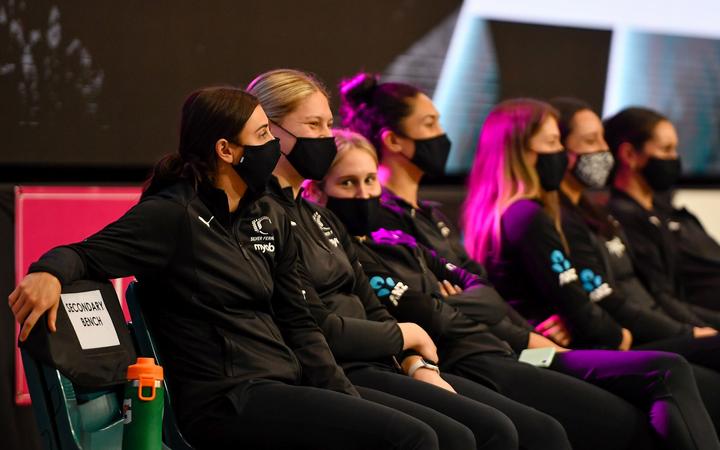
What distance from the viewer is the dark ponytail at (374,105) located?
12.7ft

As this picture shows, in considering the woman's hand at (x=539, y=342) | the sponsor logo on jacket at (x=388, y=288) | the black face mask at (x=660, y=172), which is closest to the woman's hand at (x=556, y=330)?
the woman's hand at (x=539, y=342)

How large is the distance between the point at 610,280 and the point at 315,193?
4.43ft

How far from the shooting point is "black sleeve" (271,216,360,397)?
2770 millimetres

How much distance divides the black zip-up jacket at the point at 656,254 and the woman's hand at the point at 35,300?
2904 mm

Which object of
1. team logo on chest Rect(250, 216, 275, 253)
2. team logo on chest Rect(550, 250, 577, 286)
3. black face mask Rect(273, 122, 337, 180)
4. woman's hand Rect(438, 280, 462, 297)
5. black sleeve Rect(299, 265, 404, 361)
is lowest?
team logo on chest Rect(550, 250, 577, 286)

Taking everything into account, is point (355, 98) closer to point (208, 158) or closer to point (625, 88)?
point (208, 158)

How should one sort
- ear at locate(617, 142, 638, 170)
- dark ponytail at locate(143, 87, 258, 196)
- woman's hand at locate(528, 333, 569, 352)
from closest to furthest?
dark ponytail at locate(143, 87, 258, 196) < woman's hand at locate(528, 333, 569, 352) < ear at locate(617, 142, 638, 170)

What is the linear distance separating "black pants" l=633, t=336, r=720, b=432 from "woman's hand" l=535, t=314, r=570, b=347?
0.31 m

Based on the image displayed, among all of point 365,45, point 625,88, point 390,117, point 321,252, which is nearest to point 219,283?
point 321,252

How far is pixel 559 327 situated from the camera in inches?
159

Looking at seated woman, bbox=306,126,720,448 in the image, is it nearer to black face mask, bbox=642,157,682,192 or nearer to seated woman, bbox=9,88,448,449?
seated woman, bbox=9,88,448,449

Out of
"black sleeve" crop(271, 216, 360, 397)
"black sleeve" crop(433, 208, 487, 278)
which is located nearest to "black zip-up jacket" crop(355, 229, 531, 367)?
"black sleeve" crop(433, 208, 487, 278)

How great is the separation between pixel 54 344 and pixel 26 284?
0.15m

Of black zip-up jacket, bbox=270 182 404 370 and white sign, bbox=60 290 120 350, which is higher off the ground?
white sign, bbox=60 290 120 350
